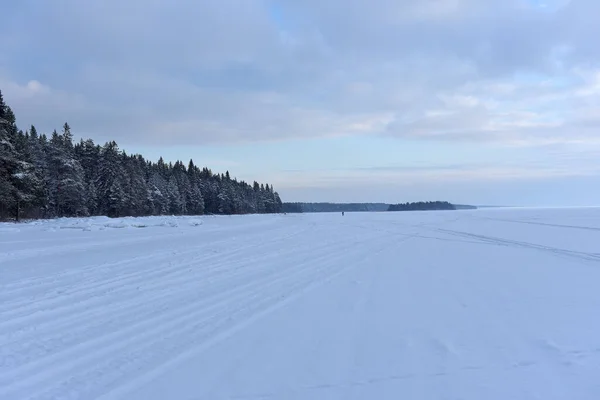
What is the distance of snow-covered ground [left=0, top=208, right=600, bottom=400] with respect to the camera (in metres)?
3.77

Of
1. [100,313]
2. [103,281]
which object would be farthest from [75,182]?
[100,313]

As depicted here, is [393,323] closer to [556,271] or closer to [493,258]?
[556,271]

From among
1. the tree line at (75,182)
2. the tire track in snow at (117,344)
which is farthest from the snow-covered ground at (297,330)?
the tree line at (75,182)

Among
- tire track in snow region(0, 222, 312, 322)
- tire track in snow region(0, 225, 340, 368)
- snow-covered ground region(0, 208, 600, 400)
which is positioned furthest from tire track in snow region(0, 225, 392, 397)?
tire track in snow region(0, 222, 312, 322)

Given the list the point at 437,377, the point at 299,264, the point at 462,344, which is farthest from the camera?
the point at 299,264

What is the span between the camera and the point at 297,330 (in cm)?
534

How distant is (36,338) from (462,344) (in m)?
5.23

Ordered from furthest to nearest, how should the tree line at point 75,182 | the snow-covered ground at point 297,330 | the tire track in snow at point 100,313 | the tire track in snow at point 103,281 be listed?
the tree line at point 75,182
the tire track in snow at point 103,281
the tire track in snow at point 100,313
the snow-covered ground at point 297,330

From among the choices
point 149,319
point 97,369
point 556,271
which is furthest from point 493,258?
point 97,369

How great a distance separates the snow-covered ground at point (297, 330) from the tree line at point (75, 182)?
81.6 feet

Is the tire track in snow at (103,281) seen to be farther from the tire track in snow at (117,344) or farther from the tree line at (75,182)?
the tree line at (75,182)

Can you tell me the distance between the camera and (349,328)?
17.7ft

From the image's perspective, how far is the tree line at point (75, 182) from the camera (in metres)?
30.6

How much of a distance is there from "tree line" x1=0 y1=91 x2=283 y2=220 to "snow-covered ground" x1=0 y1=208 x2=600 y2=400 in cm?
2486
